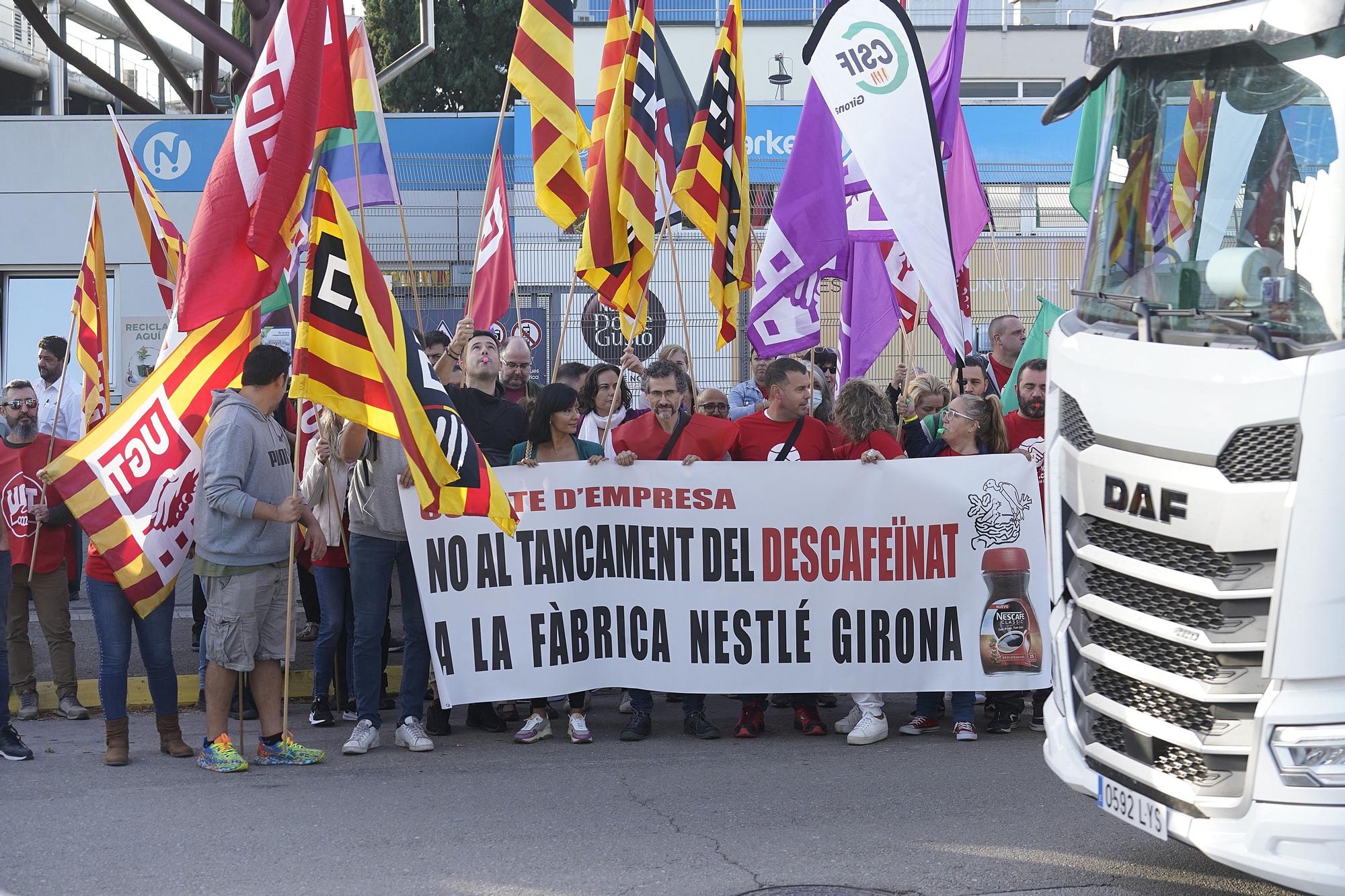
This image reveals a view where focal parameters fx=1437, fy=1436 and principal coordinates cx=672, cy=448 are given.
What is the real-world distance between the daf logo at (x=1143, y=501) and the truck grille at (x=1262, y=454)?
0.18m

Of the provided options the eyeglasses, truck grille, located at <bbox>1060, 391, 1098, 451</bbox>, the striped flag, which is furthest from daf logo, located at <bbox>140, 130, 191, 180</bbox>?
truck grille, located at <bbox>1060, 391, 1098, 451</bbox>

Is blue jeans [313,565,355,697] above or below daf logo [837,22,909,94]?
below

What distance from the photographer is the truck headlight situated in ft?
13.8

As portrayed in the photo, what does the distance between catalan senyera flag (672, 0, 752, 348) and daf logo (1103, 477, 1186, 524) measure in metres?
4.95

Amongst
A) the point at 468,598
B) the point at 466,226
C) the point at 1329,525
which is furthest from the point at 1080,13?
the point at 1329,525

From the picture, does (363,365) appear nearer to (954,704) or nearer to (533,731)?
(533,731)

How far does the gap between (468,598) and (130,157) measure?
4.37 m

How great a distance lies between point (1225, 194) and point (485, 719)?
5.15 metres

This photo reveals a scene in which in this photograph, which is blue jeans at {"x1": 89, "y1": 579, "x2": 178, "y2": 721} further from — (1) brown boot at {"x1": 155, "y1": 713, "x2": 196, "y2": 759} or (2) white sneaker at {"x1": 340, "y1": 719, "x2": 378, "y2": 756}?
(2) white sneaker at {"x1": 340, "y1": 719, "x2": 378, "y2": 756}

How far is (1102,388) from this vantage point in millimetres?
4820

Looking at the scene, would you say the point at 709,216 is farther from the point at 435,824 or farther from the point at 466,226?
the point at 466,226

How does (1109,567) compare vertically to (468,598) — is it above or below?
above

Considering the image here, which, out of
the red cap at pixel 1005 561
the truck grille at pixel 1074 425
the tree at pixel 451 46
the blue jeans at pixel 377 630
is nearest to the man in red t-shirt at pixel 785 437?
the red cap at pixel 1005 561

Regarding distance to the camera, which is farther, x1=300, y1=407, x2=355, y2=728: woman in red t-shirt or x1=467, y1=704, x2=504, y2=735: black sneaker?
x1=467, y1=704, x2=504, y2=735: black sneaker
